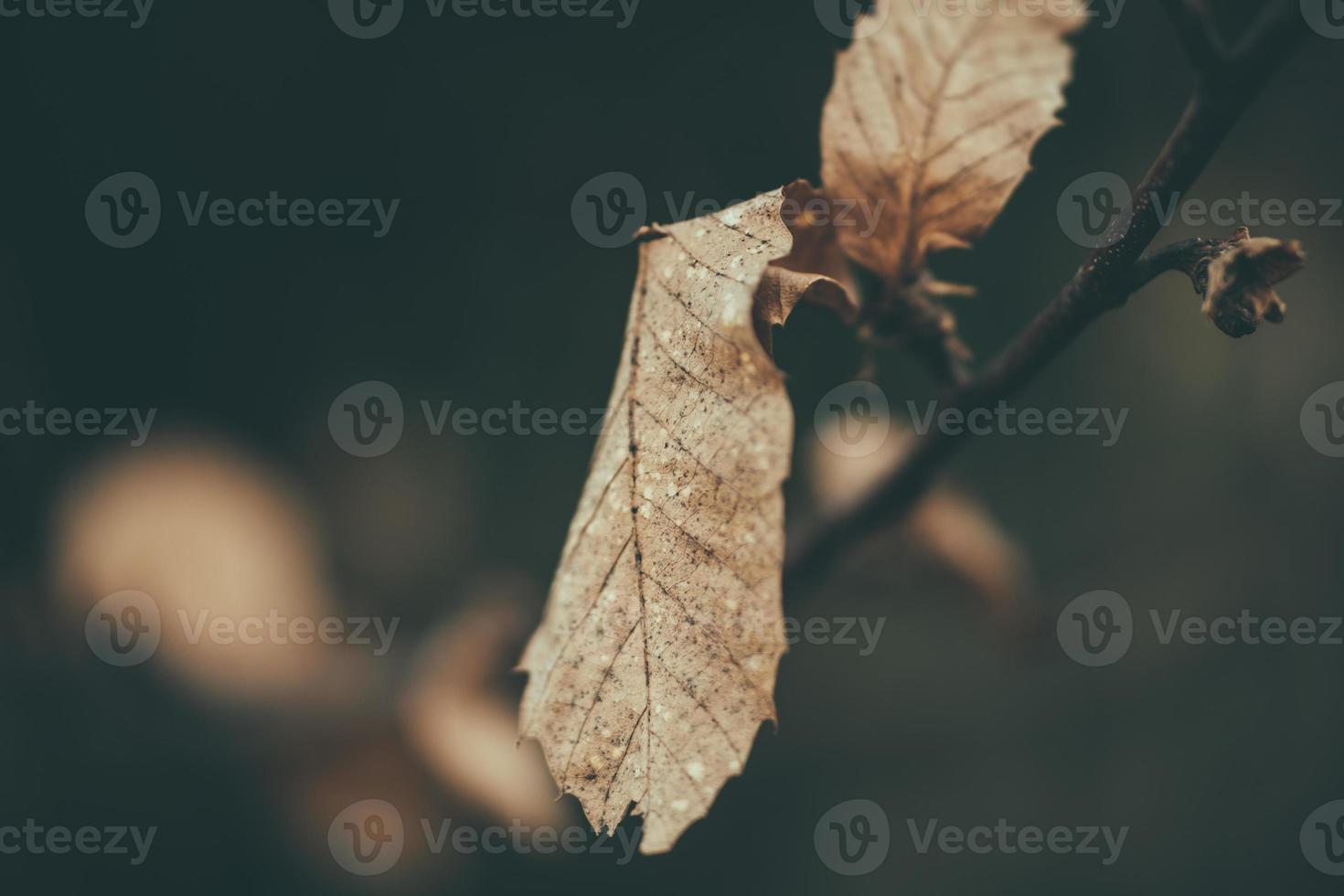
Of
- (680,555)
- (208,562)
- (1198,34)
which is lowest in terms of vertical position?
(680,555)

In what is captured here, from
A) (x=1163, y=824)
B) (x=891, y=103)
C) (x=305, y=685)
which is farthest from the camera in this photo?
(x=1163, y=824)

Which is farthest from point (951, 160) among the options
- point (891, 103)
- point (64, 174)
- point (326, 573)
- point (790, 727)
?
point (64, 174)

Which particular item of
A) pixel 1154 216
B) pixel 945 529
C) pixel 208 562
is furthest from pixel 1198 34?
pixel 208 562

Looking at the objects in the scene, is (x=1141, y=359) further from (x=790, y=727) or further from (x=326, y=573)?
(x=326, y=573)

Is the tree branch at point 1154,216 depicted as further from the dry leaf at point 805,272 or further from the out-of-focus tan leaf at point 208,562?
the out-of-focus tan leaf at point 208,562

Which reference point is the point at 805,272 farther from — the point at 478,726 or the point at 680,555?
the point at 478,726

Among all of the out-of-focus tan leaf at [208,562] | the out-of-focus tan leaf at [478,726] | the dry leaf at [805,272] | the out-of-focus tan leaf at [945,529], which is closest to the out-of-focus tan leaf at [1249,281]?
the dry leaf at [805,272]
